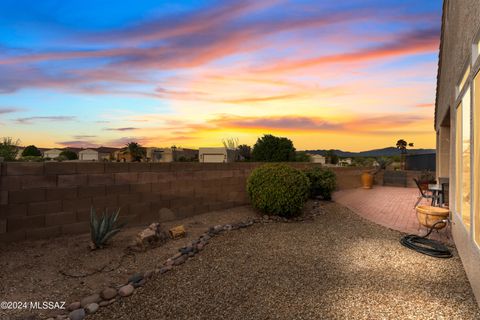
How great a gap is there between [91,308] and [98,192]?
3.14 metres

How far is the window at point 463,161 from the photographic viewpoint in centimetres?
441

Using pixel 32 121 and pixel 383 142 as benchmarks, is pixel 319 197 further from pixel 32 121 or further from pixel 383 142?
pixel 383 142

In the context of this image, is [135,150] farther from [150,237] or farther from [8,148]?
[150,237]

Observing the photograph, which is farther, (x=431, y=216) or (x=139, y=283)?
(x=431, y=216)

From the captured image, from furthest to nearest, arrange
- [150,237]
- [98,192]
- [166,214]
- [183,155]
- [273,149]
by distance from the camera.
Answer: [183,155] → [273,149] → [166,214] → [98,192] → [150,237]

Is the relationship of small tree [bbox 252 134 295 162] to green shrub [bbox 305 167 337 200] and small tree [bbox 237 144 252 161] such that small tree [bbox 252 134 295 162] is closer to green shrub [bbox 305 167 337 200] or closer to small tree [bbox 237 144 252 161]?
green shrub [bbox 305 167 337 200]

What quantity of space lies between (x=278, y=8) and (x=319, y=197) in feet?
22.0

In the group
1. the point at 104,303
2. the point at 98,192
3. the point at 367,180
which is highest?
the point at 98,192

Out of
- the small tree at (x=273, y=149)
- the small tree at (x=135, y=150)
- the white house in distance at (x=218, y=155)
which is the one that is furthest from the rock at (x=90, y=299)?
the small tree at (x=135, y=150)

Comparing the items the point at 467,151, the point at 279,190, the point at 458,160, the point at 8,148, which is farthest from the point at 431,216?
the point at 8,148

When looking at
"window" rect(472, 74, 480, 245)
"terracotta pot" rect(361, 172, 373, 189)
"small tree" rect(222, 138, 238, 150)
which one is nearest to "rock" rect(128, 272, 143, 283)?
"window" rect(472, 74, 480, 245)

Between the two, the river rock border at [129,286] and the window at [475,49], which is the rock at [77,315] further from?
the window at [475,49]

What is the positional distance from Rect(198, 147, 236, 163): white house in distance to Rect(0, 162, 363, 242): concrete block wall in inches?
223

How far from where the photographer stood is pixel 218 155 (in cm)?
1522
